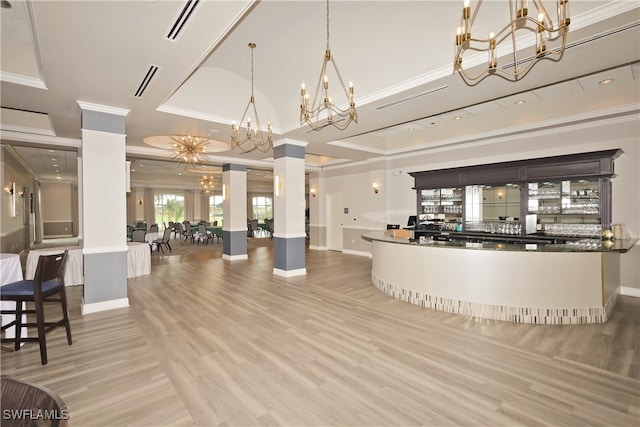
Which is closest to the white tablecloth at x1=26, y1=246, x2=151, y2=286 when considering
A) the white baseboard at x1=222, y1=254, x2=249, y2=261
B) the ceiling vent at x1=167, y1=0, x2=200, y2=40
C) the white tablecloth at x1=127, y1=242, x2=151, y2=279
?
the white tablecloth at x1=127, y1=242, x2=151, y2=279

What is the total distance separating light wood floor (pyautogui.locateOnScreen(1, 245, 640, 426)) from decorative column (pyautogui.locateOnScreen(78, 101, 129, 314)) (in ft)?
1.31

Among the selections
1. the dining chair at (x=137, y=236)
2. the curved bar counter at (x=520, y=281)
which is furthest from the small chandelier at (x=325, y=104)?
the dining chair at (x=137, y=236)

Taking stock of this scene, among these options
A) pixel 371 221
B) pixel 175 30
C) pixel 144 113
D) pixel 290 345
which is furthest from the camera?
pixel 371 221

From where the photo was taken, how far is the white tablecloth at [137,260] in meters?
6.84

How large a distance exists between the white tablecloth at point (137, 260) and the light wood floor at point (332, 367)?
2.12 meters

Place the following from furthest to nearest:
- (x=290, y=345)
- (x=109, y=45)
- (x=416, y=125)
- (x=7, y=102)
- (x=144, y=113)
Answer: (x=416, y=125) → (x=144, y=113) → (x=7, y=102) → (x=290, y=345) → (x=109, y=45)

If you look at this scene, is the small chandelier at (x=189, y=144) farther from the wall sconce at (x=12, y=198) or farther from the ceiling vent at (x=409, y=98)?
the wall sconce at (x=12, y=198)

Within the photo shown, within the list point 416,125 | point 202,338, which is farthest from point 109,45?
point 416,125

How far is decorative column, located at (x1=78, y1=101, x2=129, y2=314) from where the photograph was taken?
462 centimetres

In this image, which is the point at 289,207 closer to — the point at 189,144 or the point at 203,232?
the point at 189,144

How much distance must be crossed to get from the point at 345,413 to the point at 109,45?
402 centimetres

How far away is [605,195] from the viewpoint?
17.8 feet

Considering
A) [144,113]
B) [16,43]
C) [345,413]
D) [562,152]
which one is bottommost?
[345,413]

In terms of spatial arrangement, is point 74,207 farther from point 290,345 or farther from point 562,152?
point 562,152
